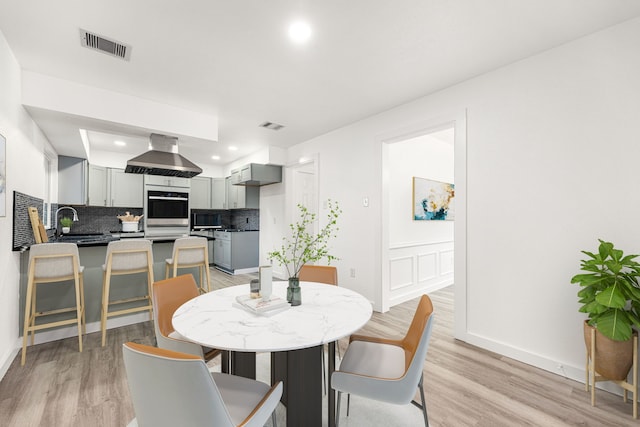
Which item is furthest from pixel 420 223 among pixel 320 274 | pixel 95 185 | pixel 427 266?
pixel 95 185

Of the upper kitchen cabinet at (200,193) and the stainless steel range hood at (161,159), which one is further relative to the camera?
the upper kitchen cabinet at (200,193)

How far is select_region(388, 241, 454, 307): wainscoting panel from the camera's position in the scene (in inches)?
157

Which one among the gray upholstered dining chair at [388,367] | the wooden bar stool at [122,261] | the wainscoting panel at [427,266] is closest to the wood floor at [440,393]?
the wooden bar stool at [122,261]

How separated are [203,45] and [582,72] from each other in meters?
2.90

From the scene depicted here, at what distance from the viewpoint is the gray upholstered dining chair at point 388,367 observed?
1.25m

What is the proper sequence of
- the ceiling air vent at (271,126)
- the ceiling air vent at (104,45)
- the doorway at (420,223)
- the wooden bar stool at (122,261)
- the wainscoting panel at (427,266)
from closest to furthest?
the ceiling air vent at (104,45) → the wooden bar stool at (122,261) → the doorway at (420,223) → the ceiling air vent at (271,126) → the wainscoting panel at (427,266)

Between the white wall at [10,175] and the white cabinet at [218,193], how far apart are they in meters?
4.06

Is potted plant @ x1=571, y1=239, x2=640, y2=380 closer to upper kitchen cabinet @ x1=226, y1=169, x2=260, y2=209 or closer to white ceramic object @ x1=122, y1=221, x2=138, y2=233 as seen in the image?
upper kitchen cabinet @ x1=226, y1=169, x2=260, y2=209

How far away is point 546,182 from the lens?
230cm

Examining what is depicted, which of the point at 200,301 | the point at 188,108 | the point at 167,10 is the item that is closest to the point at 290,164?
the point at 188,108

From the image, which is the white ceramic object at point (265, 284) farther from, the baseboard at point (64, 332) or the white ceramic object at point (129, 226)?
the white ceramic object at point (129, 226)

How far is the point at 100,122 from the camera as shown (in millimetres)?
3000

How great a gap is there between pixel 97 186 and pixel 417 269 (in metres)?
6.06

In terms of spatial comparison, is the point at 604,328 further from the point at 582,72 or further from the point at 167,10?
the point at 167,10
